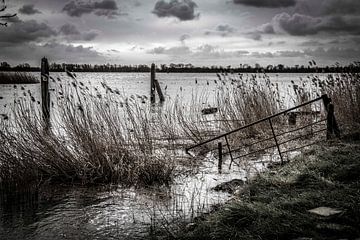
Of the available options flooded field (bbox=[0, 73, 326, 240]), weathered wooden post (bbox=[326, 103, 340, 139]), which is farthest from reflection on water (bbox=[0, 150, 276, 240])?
weathered wooden post (bbox=[326, 103, 340, 139])

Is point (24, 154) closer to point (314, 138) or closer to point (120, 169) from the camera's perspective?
point (120, 169)

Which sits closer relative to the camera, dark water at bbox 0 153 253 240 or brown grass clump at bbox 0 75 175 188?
dark water at bbox 0 153 253 240

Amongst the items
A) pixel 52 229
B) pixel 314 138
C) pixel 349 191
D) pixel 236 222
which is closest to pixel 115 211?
pixel 52 229

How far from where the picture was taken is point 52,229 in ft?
16.6

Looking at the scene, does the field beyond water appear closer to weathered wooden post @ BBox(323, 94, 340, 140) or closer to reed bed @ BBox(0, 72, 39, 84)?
weathered wooden post @ BBox(323, 94, 340, 140)

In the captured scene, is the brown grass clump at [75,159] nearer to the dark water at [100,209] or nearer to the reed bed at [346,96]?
the dark water at [100,209]

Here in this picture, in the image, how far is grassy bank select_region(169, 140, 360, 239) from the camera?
380cm

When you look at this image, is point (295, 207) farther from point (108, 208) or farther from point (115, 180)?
point (115, 180)

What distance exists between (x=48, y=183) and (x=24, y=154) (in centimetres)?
70

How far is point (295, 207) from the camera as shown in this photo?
174 inches

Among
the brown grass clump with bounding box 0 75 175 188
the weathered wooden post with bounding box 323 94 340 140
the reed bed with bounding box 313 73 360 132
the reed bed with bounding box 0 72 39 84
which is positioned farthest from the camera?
the reed bed with bounding box 0 72 39 84

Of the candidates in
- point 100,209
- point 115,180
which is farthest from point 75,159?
point 100,209

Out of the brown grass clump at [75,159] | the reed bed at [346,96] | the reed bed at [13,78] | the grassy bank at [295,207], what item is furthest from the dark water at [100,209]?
the reed bed at [13,78]

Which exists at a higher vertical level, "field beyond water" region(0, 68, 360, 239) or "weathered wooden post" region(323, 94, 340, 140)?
"weathered wooden post" region(323, 94, 340, 140)
